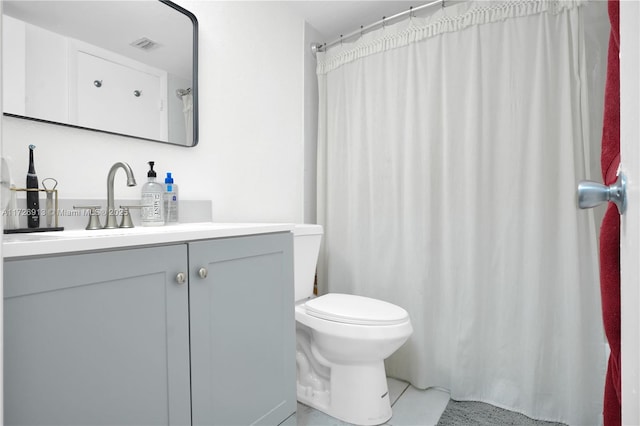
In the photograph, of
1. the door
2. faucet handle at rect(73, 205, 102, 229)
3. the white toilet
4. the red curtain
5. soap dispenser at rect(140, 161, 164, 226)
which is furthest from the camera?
the white toilet

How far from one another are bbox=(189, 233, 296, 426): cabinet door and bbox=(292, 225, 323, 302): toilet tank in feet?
1.24

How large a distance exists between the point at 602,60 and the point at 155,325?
206 centimetres

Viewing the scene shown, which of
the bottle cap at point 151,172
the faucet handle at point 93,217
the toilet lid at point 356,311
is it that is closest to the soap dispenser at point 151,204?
the bottle cap at point 151,172

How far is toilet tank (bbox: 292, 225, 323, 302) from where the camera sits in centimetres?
177

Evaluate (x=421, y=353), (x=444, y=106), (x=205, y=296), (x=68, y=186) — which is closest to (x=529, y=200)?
(x=444, y=106)

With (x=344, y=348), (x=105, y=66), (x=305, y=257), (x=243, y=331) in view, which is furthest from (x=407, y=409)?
(x=105, y=66)

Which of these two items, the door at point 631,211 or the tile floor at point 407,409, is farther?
the tile floor at point 407,409

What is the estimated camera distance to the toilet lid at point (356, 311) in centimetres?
151

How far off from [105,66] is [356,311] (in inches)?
54.8

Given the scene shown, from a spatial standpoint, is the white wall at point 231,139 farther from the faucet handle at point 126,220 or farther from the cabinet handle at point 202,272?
the cabinet handle at point 202,272

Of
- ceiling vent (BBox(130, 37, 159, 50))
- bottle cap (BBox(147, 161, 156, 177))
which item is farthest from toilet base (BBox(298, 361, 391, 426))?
ceiling vent (BBox(130, 37, 159, 50))

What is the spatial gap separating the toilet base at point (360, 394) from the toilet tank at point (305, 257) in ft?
1.29

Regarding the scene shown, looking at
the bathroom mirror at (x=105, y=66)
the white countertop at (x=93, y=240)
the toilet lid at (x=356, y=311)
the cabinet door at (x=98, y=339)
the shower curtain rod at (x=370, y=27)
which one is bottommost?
the toilet lid at (x=356, y=311)

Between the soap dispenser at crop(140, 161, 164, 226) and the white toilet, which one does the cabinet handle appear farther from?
the white toilet
